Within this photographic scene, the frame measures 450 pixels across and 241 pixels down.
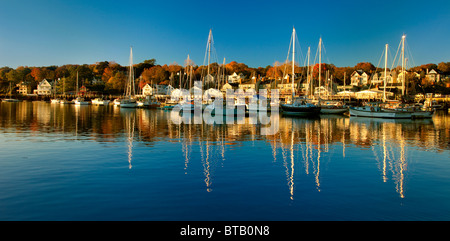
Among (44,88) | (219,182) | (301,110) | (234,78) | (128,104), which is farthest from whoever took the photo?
(44,88)

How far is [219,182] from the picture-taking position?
487 inches

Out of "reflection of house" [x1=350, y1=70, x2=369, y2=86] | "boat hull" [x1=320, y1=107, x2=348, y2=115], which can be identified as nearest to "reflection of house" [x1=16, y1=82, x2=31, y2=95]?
"reflection of house" [x1=350, y1=70, x2=369, y2=86]

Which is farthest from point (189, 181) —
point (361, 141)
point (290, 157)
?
point (361, 141)

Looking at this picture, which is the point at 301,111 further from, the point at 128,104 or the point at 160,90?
the point at 160,90

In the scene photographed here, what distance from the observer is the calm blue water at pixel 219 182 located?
9.30m

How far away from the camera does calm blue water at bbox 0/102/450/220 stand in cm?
930

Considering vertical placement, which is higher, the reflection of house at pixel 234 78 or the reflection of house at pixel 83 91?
the reflection of house at pixel 234 78

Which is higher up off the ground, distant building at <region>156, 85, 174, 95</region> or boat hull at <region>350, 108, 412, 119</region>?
distant building at <region>156, 85, 174, 95</region>

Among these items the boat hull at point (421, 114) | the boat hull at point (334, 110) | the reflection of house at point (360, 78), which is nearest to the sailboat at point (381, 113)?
the boat hull at point (421, 114)

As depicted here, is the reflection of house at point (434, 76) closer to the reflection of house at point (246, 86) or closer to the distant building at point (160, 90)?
the reflection of house at point (246, 86)

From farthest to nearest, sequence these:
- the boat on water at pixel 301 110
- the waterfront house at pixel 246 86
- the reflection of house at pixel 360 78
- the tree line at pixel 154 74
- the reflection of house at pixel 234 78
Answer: the reflection of house at pixel 234 78 < the tree line at pixel 154 74 < the waterfront house at pixel 246 86 < the reflection of house at pixel 360 78 < the boat on water at pixel 301 110

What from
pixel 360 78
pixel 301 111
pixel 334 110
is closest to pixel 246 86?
pixel 360 78

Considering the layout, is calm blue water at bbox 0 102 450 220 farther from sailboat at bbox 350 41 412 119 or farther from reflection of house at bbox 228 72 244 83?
reflection of house at bbox 228 72 244 83

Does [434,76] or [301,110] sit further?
[434,76]
